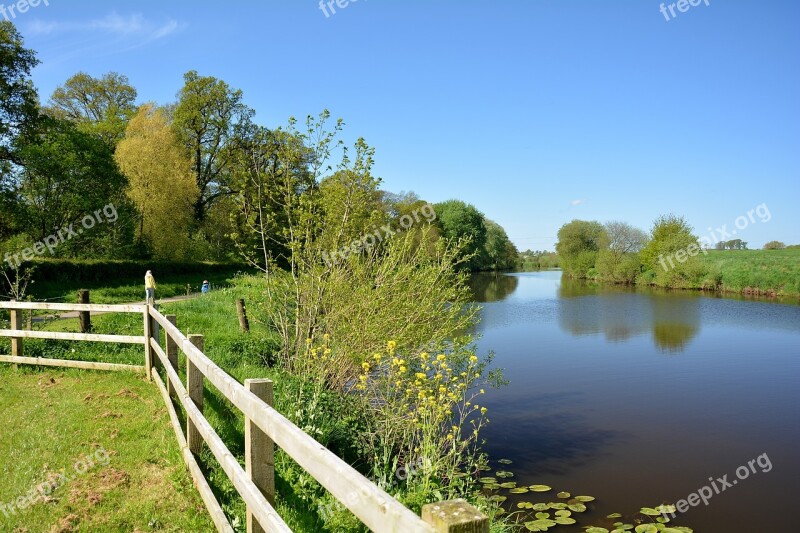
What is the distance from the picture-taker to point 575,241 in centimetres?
7800

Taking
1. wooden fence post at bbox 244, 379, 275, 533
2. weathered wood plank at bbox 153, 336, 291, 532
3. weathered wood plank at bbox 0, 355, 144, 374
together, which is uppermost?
wooden fence post at bbox 244, 379, 275, 533

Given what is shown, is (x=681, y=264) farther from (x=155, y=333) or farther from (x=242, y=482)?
(x=242, y=482)

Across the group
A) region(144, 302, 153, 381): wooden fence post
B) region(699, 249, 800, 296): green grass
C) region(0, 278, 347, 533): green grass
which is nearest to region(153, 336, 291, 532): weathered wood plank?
region(0, 278, 347, 533): green grass

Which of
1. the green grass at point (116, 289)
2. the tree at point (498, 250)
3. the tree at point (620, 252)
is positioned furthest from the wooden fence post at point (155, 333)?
the tree at point (498, 250)

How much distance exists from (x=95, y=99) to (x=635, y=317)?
40.7m

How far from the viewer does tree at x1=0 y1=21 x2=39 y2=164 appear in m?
23.5

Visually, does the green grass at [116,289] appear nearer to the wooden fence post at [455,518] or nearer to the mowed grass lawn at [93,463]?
the mowed grass lawn at [93,463]

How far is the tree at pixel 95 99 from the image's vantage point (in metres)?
39.9

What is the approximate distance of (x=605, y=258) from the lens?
60562mm

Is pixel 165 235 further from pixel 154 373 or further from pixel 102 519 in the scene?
pixel 102 519

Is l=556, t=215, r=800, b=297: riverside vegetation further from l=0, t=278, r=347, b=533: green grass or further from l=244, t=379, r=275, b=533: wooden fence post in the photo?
l=244, t=379, r=275, b=533: wooden fence post

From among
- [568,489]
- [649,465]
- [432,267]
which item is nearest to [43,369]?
[432,267]

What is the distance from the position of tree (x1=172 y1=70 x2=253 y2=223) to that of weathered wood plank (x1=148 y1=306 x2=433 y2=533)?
37980mm

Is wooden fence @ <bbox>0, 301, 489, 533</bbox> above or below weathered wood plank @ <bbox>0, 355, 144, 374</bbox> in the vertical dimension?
above
